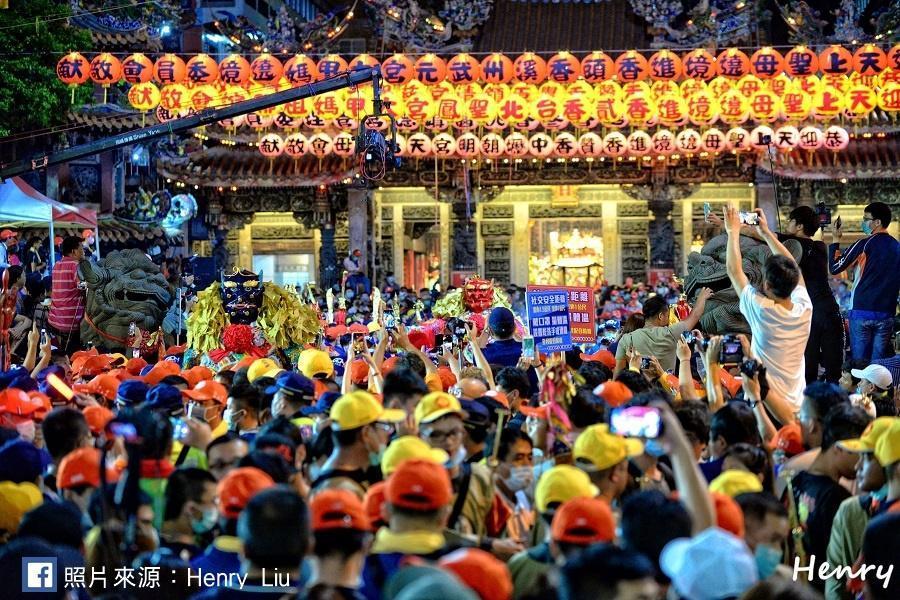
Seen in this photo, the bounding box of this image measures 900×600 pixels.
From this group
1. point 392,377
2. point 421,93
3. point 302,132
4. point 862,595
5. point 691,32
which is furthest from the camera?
point 691,32

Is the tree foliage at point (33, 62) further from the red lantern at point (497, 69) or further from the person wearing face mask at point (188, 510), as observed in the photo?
the person wearing face mask at point (188, 510)

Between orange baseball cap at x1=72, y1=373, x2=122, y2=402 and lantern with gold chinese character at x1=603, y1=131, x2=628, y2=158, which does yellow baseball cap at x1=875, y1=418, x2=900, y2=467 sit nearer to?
orange baseball cap at x1=72, y1=373, x2=122, y2=402

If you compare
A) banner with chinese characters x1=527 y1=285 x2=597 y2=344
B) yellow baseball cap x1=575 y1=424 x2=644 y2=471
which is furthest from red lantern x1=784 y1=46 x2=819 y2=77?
yellow baseball cap x1=575 y1=424 x2=644 y2=471

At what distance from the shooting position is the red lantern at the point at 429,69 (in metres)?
24.4

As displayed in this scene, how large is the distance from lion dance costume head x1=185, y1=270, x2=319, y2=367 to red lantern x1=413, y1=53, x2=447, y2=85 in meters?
12.3

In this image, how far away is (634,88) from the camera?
990 inches

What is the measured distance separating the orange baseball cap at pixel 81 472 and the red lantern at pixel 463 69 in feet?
64.3

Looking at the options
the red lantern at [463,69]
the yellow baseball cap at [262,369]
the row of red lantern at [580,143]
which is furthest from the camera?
the row of red lantern at [580,143]

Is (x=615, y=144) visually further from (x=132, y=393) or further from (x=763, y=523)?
(x=763, y=523)

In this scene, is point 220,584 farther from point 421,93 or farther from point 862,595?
point 421,93

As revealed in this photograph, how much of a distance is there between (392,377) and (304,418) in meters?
0.63

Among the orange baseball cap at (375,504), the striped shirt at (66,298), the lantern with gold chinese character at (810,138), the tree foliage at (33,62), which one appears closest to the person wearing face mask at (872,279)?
the orange baseball cap at (375,504)

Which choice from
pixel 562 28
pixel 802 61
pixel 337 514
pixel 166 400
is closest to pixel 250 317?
pixel 166 400

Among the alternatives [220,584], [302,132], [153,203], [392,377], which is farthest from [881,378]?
[153,203]
